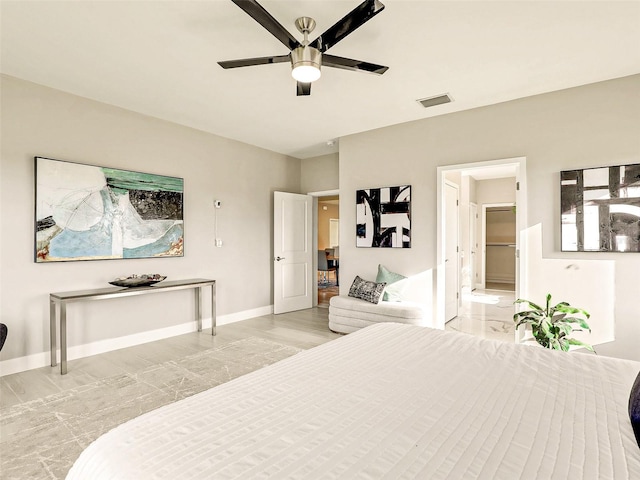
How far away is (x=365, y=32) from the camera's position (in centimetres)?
252

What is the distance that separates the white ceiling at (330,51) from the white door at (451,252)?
4.72 feet

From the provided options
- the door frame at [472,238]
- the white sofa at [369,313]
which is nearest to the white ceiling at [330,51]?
the white sofa at [369,313]

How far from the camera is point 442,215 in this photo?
13.9 ft

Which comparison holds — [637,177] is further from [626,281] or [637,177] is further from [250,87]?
[250,87]

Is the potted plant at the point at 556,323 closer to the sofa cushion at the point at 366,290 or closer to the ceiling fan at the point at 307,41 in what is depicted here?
the sofa cushion at the point at 366,290

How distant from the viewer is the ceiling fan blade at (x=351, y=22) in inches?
70.6

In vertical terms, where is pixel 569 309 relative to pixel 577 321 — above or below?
above

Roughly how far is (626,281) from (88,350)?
547 cm

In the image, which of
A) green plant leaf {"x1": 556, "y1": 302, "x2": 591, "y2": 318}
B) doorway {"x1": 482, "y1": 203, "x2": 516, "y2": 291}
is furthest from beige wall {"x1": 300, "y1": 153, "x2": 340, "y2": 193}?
doorway {"x1": 482, "y1": 203, "x2": 516, "y2": 291}

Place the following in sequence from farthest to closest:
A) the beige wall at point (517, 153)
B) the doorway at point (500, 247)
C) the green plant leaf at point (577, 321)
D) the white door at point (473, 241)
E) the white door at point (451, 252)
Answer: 1. the doorway at point (500, 247)
2. the white door at point (473, 241)
3. the white door at point (451, 252)
4. the beige wall at point (517, 153)
5. the green plant leaf at point (577, 321)

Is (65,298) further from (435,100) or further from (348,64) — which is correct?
(435,100)

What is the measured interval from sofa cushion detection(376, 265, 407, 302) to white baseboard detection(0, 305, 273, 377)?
88.1 inches

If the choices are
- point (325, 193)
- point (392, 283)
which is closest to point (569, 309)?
point (392, 283)

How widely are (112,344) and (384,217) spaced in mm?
3692
